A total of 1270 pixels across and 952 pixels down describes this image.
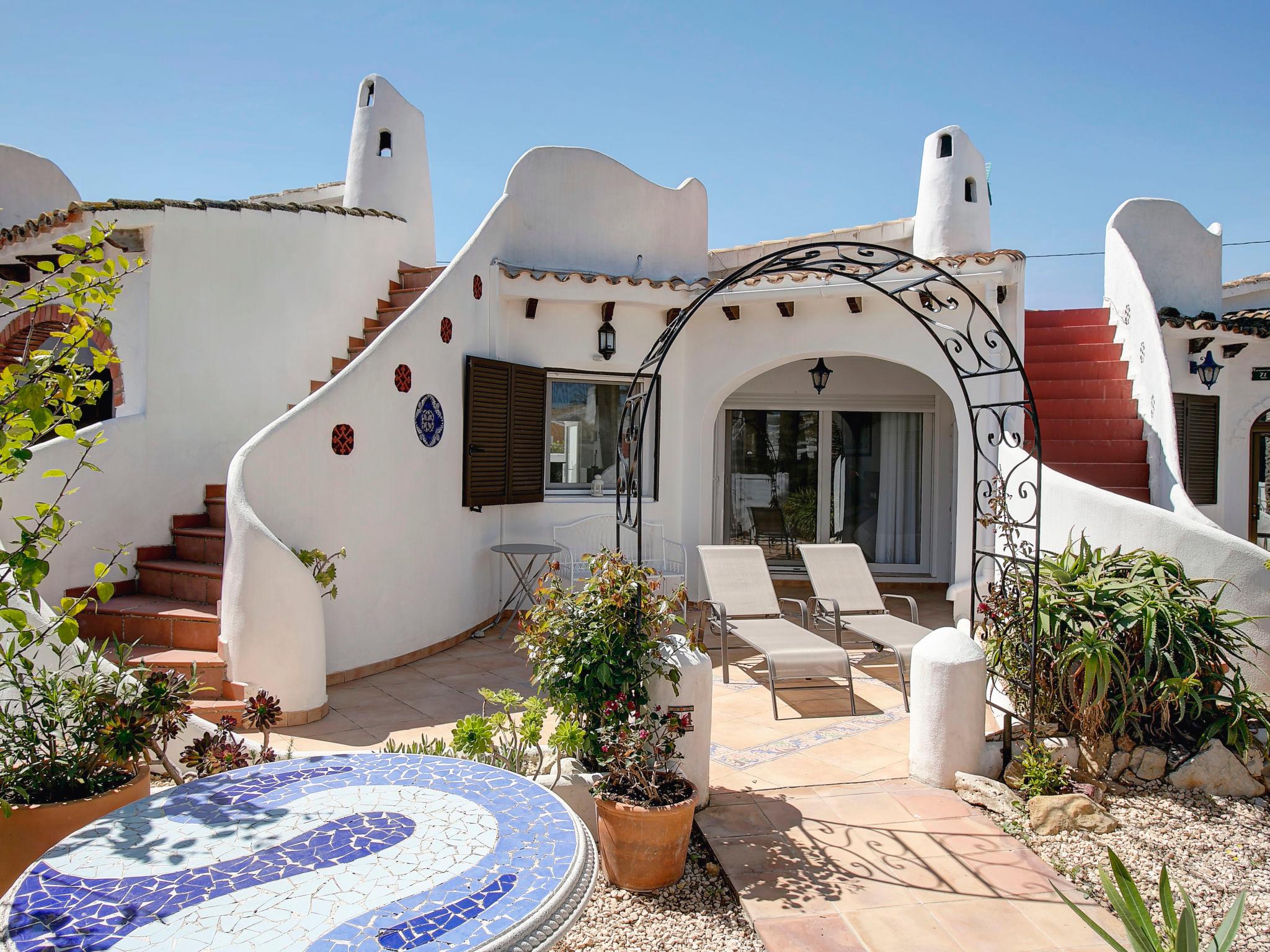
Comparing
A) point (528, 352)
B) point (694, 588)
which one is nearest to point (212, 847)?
point (528, 352)

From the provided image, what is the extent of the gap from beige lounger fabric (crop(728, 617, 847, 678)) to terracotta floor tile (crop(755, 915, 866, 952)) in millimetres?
2545

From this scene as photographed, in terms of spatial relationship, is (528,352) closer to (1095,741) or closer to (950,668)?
(950,668)

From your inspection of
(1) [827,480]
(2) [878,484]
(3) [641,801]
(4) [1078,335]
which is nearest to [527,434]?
(1) [827,480]

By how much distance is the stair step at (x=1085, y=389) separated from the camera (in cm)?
851

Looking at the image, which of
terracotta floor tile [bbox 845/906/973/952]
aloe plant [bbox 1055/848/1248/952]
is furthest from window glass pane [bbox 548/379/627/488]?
aloe plant [bbox 1055/848/1248/952]

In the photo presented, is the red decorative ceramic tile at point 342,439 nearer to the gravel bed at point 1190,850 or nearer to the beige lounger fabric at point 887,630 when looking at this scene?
the beige lounger fabric at point 887,630

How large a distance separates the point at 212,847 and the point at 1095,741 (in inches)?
171

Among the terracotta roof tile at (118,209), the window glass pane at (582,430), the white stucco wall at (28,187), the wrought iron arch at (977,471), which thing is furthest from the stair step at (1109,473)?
the white stucco wall at (28,187)

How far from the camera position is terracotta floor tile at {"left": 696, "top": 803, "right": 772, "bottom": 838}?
379cm

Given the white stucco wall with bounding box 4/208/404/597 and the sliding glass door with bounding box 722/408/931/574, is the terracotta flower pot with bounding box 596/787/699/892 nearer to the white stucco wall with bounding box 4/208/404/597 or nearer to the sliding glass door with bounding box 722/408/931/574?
the white stucco wall with bounding box 4/208/404/597

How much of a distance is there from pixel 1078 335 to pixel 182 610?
9.22m

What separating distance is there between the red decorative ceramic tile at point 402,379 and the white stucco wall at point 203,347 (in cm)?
141

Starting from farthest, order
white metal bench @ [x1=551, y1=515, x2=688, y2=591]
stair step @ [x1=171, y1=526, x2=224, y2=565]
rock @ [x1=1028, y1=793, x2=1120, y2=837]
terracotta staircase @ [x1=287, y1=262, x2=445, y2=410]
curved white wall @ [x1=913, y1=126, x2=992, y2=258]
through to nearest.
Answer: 1. curved white wall @ [x1=913, y1=126, x2=992, y2=258]
2. white metal bench @ [x1=551, y1=515, x2=688, y2=591]
3. terracotta staircase @ [x1=287, y1=262, x2=445, y2=410]
4. stair step @ [x1=171, y1=526, x2=224, y2=565]
5. rock @ [x1=1028, y1=793, x2=1120, y2=837]

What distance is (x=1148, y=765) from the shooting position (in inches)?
173
